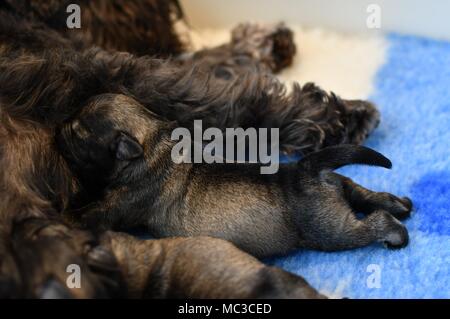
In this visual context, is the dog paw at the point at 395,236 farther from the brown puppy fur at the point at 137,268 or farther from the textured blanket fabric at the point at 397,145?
the brown puppy fur at the point at 137,268

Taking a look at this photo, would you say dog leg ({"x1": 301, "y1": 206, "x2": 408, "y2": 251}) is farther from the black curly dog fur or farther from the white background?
the white background

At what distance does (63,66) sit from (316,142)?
0.55 meters

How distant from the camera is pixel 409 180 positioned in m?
1.38

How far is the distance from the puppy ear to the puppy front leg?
0.18 m

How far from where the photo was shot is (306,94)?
1.56 m

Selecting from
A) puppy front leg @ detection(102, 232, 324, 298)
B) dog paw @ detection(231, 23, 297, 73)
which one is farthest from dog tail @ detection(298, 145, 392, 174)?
dog paw @ detection(231, 23, 297, 73)

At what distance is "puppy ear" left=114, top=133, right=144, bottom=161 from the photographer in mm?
1171

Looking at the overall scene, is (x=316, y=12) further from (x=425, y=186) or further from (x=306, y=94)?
(x=425, y=186)

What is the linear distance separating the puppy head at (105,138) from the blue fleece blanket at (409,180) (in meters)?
0.31

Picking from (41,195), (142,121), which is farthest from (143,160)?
(41,195)

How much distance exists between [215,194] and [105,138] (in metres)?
0.21

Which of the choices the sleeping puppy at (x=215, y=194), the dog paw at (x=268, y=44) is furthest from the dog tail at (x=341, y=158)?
the dog paw at (x=268, y=44)

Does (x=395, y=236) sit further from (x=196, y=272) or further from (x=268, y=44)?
(x=268, y=44)

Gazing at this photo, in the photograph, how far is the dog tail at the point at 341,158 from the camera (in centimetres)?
112
